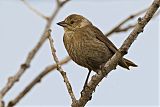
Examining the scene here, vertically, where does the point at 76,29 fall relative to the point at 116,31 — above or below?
above

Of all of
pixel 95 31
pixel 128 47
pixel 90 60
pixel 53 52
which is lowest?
pixel 128 47

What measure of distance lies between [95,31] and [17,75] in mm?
2027

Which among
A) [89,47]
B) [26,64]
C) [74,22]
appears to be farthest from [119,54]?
[74,22]

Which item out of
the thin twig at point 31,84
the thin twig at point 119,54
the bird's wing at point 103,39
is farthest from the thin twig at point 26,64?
the bird's wing at point 103,39

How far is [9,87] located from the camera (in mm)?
2857

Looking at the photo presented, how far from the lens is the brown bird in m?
4.51

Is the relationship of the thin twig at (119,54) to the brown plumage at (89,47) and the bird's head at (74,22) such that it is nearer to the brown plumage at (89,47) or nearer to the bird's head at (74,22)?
the brown plumage at (89,47)

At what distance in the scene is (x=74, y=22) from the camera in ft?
17.4

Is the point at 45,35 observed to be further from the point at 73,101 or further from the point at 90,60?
the point at 90,60

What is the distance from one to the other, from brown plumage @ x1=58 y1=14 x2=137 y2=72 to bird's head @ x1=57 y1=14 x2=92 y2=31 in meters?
0.09

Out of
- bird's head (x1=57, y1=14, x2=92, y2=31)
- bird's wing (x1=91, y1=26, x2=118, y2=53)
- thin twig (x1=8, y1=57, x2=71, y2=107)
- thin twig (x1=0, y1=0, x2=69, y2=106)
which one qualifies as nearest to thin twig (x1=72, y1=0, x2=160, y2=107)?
thin twig (x1=8, y1=57, x2=71, y2=107)

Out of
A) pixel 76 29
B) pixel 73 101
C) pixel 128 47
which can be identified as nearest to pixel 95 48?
pixel 76 29

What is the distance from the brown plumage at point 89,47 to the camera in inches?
177

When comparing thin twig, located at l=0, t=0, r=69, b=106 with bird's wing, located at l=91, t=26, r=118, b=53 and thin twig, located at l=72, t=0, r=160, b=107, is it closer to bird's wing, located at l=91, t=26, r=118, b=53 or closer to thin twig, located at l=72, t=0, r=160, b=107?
thin twig, located at l=72, t=0, r=160, b=107
